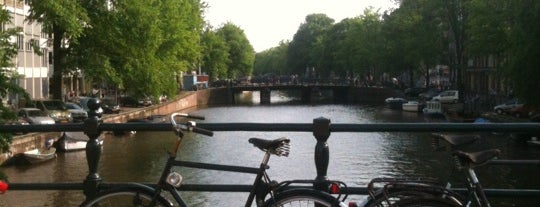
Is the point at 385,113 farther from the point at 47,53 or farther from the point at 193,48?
the point at 47,53

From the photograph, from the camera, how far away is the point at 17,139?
112ft

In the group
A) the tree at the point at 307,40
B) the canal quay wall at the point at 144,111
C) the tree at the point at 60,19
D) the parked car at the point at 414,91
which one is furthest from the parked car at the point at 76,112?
the tree at the point at 307,40

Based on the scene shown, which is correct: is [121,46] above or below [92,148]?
above

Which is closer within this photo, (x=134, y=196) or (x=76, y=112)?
(x=134, y=196)

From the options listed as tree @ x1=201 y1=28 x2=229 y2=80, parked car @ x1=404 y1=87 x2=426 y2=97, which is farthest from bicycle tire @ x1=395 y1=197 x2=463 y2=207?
tree @ x1=201 y1=28 x2=229 y2=80

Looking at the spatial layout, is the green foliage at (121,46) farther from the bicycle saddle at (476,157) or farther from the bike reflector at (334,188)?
the bicycle saddle at (476,157)

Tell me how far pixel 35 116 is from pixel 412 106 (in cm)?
4062

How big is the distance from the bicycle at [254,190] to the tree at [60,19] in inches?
1372

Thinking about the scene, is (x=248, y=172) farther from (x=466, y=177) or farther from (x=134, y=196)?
(x=466, y=177)

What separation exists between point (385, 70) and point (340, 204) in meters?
78.9

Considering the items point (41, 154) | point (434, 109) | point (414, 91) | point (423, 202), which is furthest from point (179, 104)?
point (423, 202)

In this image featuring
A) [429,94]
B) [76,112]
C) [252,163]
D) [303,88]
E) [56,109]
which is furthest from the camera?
[303,88]

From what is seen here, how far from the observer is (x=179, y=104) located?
7425 cm

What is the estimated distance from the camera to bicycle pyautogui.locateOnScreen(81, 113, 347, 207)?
14.9 ft
